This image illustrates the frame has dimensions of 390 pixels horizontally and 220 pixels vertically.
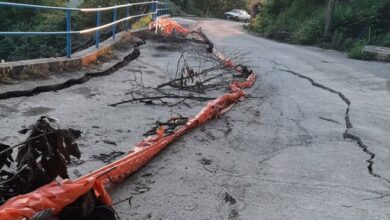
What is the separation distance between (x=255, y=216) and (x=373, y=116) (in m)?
4.64

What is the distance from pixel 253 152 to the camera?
5.66 meters

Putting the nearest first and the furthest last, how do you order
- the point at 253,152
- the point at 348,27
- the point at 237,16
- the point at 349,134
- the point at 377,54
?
1. the point at 253,152
2. the point at 349,134
3. the point at 377,54
4. the point at 348,27
5. the point at 237,16

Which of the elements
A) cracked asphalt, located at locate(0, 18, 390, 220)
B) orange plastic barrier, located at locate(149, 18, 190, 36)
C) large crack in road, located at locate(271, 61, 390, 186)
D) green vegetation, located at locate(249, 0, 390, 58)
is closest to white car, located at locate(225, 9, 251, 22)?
green vegetation, located at locate(249, 0, 390, 58)

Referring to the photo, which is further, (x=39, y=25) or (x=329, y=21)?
(x=39, y=25)

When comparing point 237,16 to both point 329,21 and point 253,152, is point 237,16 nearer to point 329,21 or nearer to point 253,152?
point 329,21

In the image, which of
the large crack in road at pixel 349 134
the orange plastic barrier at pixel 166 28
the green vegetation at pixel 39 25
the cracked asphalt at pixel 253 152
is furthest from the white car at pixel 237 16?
the cracked asphalt at pixel 253 152

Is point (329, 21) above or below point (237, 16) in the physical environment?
above

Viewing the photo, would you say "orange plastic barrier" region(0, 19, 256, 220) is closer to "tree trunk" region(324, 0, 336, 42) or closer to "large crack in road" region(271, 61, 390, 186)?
"large crack in road" region(271, 61, 390, 186)

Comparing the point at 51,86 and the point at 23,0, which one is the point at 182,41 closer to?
the point at 51,86

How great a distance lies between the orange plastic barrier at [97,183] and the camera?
2.90m

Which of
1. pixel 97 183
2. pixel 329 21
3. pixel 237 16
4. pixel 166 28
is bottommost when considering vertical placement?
pixel 237 16

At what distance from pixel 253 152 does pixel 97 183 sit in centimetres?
262

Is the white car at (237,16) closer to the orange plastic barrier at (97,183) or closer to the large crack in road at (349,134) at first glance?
the large crack in road at (349,134)

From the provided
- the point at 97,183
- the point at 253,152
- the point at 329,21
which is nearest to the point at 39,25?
the point at 329,21
